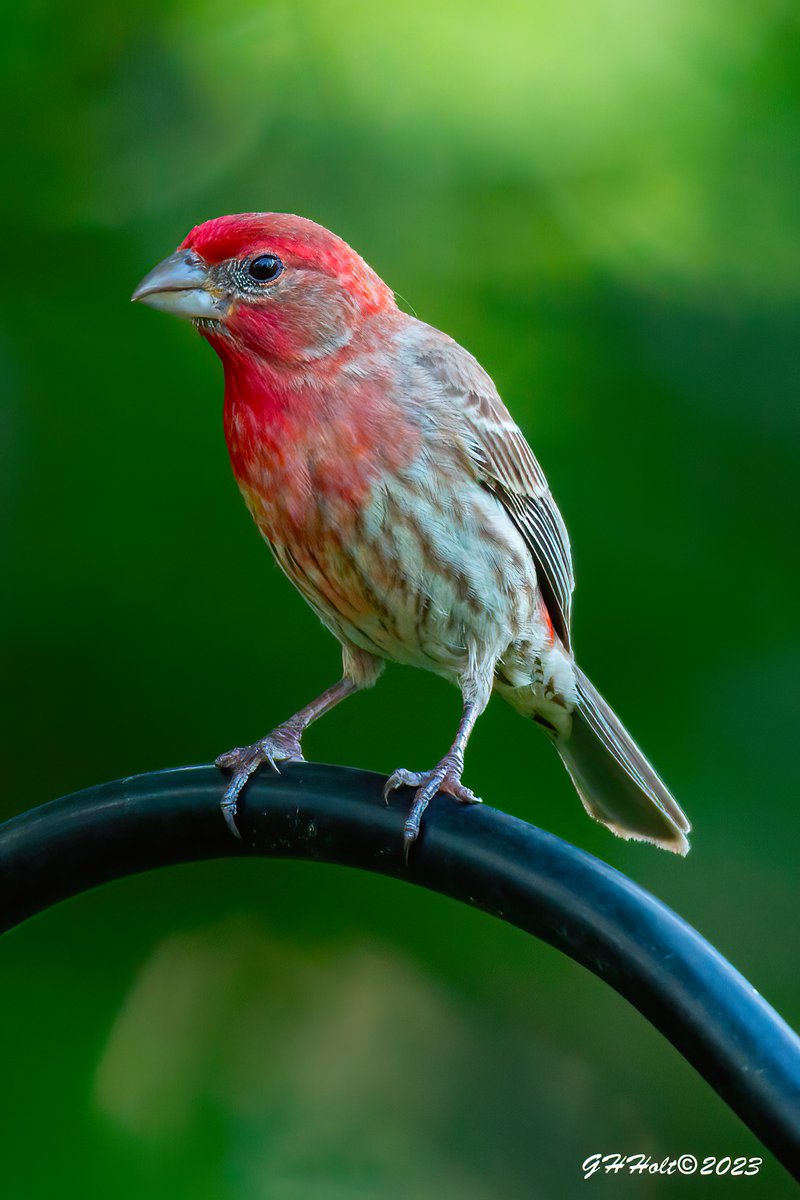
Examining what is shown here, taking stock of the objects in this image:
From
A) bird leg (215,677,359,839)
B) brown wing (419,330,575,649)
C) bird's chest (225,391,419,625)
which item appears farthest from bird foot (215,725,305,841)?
brown wing (419,330,575,649)

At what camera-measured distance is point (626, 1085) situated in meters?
3.19

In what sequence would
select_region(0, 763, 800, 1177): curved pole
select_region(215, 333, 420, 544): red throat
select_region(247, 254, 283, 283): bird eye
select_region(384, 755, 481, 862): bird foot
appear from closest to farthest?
select_region(0, 763, 800, 1177): curved pole, select_region(384, 755, 481, 862): bird foot, select_region(215, 333, 420, 544): red throat, select_region(247, 254, 283, 283): bird eye

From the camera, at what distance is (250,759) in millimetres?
2289

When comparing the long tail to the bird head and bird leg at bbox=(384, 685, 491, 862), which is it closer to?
bird leg at bbox=(384, 685, 491, 862)

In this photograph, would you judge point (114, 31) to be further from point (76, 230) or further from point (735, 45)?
point (735, 45)

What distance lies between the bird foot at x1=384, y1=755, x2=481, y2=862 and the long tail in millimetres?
571

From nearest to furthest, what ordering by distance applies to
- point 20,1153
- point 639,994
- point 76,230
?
point 639,994
point 20,1153
point 76,230

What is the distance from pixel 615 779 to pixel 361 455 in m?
0.87

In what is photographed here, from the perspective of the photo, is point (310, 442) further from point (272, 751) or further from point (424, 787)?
point (424, 787)

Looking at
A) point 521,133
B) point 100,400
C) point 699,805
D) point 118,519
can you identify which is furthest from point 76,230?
point 699,805

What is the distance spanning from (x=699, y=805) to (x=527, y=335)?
0.98 m

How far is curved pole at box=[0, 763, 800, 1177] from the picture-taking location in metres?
1.45

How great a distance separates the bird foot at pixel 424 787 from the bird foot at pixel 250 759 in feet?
0.52

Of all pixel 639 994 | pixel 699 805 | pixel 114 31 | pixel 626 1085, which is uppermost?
pixel 114 31
